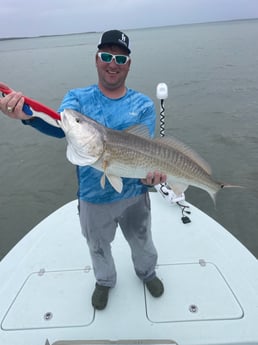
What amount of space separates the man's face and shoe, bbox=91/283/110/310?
2.11m

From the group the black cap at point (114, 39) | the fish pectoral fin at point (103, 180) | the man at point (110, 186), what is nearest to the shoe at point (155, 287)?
the man at point (110, 186)

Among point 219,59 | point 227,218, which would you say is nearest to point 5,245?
point 227,218

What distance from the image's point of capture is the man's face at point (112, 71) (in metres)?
2.72

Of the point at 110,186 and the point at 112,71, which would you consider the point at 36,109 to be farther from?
the point at 110,186

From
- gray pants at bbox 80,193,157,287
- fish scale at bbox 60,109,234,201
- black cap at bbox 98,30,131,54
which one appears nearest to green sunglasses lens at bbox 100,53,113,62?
black cap at bbox 98,30,131,54

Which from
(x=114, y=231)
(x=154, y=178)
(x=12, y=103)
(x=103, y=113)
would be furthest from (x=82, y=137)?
(x=114, y=231)

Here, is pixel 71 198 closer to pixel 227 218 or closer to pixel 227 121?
pixel 227 218

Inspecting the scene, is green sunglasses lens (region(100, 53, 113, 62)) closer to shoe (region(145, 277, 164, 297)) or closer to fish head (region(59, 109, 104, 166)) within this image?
fish head (region(59, 109, 104, 166))

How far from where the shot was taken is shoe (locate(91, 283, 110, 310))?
3227 millimetres

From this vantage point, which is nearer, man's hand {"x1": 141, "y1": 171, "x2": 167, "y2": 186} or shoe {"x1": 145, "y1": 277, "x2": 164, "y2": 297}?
man's hand {"x1": 141, "y1": 171, "x2": 167, "y2": 186}

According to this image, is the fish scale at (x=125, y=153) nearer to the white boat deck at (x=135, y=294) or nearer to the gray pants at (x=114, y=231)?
the gray pants at (x=114, y=231)

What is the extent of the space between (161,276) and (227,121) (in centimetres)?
1116

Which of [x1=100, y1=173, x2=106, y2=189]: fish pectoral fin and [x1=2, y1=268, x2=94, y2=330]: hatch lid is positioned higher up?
[x1=100, y1=173, x2=106, y2=189]: fish pectoral fin

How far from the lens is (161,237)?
14.1 ft
